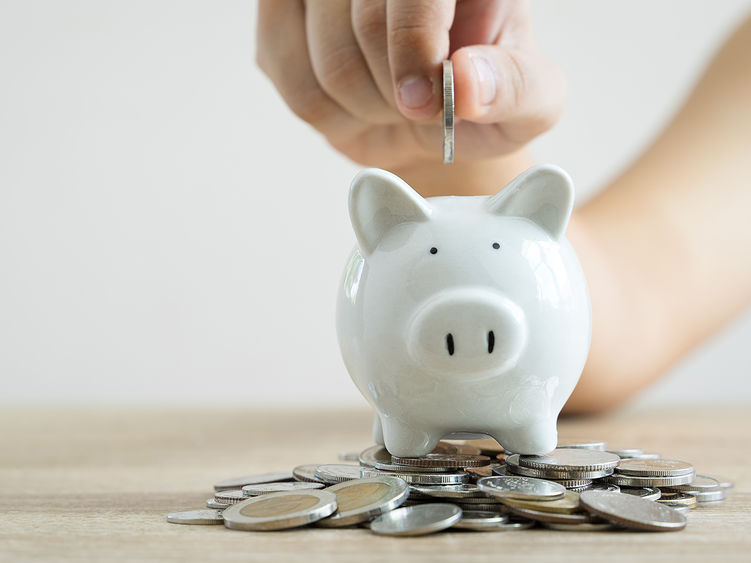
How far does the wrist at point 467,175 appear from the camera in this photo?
1.82 metres

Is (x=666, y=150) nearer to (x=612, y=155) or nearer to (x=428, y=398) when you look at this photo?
(x=612, y=155)

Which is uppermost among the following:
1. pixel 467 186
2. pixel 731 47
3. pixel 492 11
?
pixel 731 47

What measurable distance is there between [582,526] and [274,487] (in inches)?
14.7

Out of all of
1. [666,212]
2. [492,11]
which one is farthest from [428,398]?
[666,212]

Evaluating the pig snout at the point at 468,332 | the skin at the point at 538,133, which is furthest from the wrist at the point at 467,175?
the pig snout at the point at 468,332

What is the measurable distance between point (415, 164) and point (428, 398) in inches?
38.1

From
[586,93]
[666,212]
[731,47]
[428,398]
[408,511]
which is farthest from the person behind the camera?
[586,93]

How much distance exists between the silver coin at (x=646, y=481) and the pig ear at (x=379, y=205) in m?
0.39

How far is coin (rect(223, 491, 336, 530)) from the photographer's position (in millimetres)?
863

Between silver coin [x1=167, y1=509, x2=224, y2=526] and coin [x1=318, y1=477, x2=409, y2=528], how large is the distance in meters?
0.13

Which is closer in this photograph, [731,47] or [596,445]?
[596,445]

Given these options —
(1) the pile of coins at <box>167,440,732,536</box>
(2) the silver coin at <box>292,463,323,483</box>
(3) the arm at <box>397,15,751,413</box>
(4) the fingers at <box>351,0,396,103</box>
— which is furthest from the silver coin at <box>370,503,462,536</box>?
(3) the arm at <box>397,15,751,413</box>

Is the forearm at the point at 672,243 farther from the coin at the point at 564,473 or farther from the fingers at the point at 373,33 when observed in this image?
the coin at the point at 564,473

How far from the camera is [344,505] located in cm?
90
